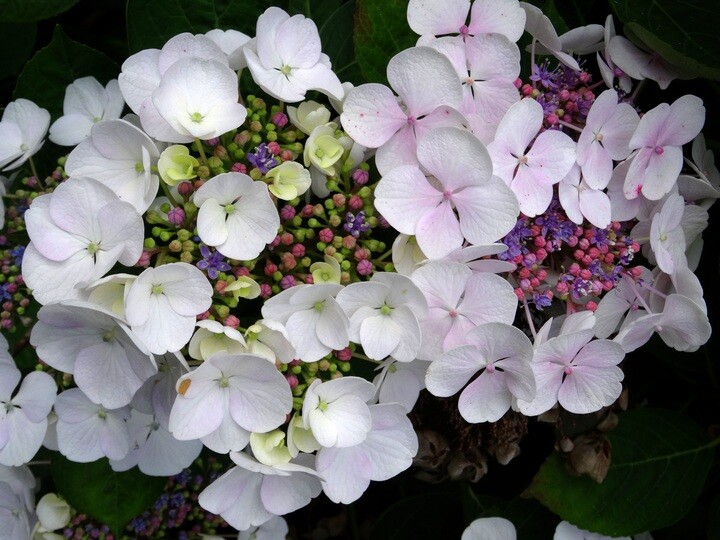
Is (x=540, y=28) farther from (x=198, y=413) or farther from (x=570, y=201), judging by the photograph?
(x=198, y=413)

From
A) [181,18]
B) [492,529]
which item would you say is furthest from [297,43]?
[492,529]

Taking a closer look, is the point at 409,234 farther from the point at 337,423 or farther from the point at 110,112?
the point at 110,112

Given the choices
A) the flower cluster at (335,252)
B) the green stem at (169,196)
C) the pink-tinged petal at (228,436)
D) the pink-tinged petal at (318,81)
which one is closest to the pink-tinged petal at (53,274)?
the flower cluster at (335,252)

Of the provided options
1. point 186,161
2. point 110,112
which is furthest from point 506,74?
point 110,112

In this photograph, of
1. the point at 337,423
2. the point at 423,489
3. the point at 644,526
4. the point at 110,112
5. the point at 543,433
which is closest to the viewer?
the point at 337,423

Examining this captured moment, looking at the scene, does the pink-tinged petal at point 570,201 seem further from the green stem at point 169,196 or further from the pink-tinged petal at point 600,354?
the green stem at point 169,196

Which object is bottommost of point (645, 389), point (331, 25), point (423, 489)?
point (423, 489)

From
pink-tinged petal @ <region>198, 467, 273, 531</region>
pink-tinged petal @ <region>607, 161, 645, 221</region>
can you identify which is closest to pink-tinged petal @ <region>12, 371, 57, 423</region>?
pink-tinged petal @ <region>198, 467, 273, 531</region>

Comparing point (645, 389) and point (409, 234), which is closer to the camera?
point (409, 234)
